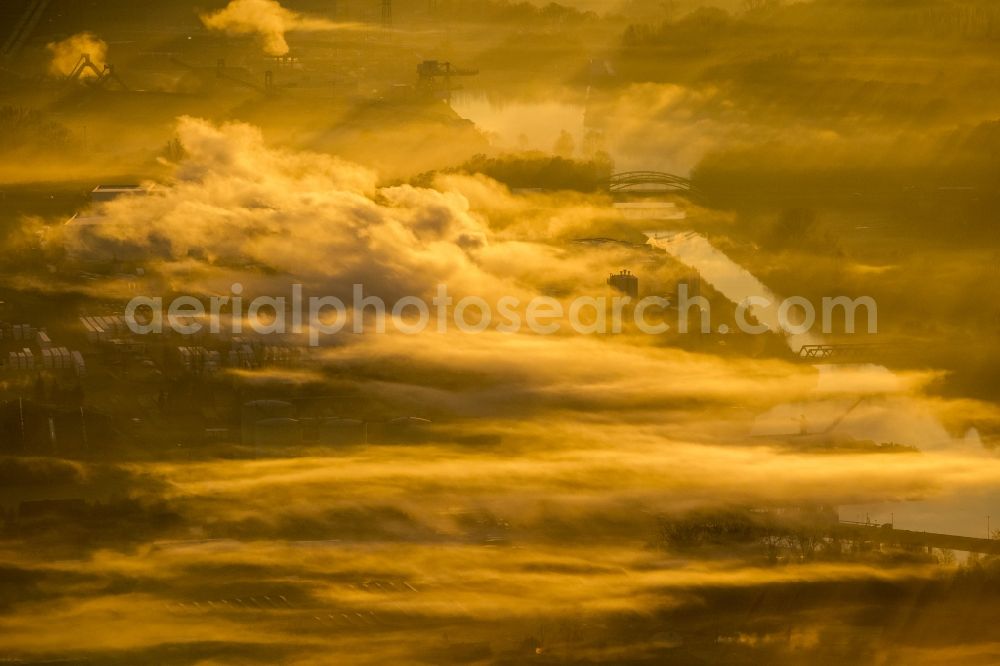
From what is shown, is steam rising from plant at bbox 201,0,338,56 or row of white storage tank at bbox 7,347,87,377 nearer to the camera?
A: row of white storage tank at bbox 7,347,87,377

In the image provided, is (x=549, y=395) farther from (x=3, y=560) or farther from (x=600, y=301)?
(x=3, y=560)

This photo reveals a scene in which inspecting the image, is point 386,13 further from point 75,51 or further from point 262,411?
point 262,411

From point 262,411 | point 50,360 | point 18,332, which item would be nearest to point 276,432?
point 262,411

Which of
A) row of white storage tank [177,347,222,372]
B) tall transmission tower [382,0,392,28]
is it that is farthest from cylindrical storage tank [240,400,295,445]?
tall transmission tower [382,0,392,28]

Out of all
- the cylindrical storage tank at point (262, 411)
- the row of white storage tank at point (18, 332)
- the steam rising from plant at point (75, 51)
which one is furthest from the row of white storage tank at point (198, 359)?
the steam rising from plant at point (75, 51)

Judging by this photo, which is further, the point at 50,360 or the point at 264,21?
the point at 264,21

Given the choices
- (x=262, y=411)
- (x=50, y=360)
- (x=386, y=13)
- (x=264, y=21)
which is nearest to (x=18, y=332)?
(x=50, y=360)

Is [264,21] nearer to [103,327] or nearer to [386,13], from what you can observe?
[386,13]

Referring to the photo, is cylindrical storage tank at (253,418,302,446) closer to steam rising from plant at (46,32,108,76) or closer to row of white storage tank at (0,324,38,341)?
row of white storage tank at (0,324,38,341)

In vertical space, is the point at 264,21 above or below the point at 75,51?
above

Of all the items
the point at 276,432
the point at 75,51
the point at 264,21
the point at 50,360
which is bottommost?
the point at 276,432

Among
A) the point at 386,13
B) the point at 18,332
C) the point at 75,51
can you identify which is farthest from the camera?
the point at 386,13

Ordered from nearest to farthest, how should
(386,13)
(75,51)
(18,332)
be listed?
(18,332) < (75,51) < (386,13)
